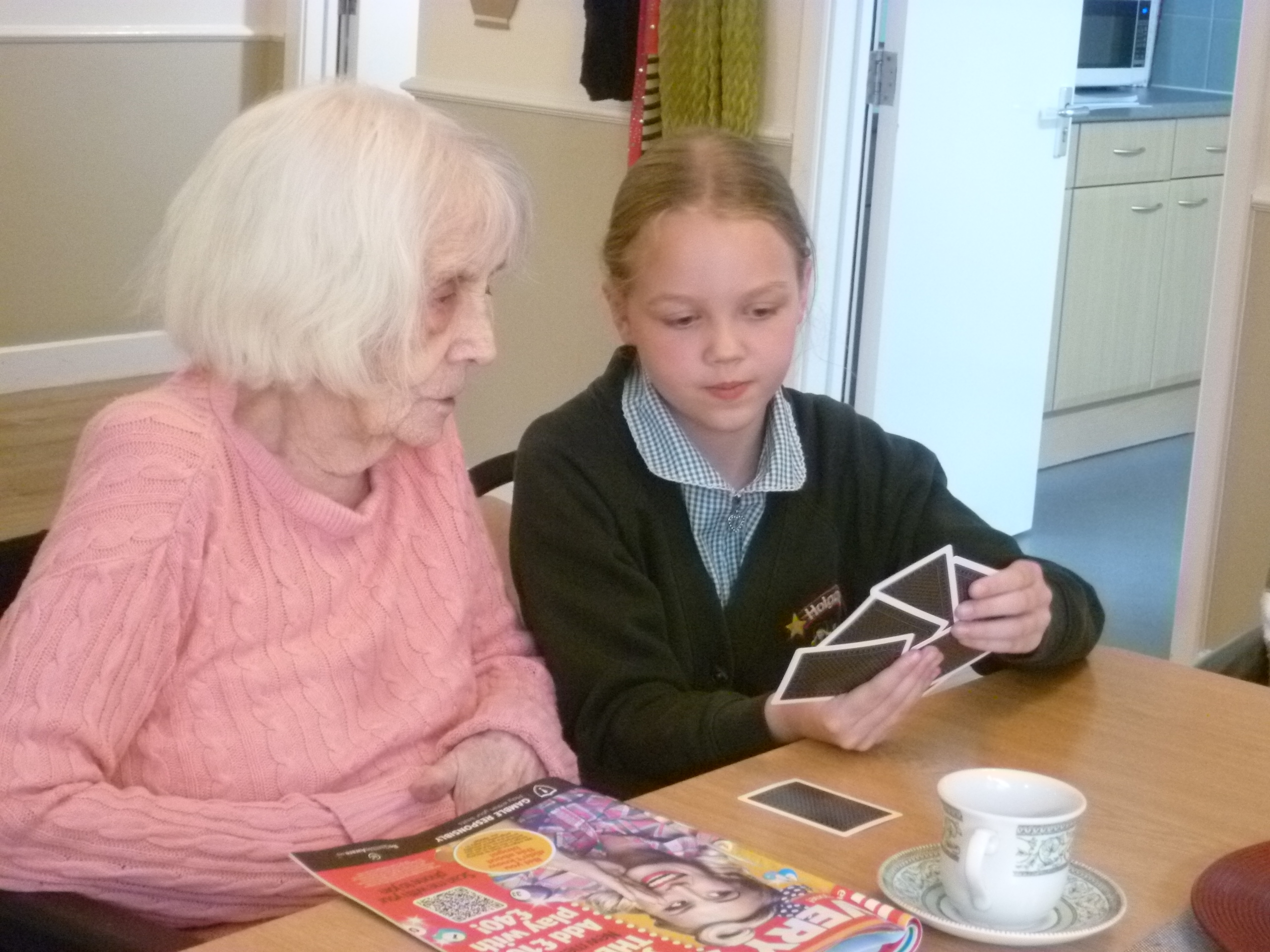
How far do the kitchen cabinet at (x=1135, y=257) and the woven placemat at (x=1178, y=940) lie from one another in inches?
163

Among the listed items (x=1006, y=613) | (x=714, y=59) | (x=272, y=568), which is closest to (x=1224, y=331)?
(x=714, y=59)

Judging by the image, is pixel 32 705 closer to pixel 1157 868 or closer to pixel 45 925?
pixel 45 925

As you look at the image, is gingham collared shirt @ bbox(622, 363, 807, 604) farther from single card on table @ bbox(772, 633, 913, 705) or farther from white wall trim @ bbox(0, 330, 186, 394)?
white wall trim @ bbox(0, 330, 186, 394)

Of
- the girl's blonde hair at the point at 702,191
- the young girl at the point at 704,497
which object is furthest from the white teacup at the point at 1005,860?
the girl's blonde hair at the point at 702,191

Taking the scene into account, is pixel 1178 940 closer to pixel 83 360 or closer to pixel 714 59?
pixel 714 59

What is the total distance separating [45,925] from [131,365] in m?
5.03

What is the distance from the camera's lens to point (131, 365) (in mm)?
5910

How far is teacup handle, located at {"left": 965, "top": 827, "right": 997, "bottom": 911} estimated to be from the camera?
1.00 metres

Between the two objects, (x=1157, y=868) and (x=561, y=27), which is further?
(x=561, y=27)

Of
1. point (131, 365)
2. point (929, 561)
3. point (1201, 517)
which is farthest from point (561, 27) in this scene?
point (929, 561)

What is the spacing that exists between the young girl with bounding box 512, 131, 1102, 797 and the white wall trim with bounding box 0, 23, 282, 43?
4174 mm

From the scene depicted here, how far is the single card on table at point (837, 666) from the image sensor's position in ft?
4.28

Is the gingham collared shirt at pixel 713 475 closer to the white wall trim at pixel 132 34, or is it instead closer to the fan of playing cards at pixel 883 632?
the fan of playing cards at pixel 883 632

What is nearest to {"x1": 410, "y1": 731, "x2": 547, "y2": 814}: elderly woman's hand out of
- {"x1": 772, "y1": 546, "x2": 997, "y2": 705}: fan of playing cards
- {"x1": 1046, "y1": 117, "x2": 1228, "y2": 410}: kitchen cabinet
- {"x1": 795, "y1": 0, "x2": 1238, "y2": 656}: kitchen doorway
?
{"x1": 772, "y1": 546, "x2": 997, "y2": 705}: fan of playing cards
